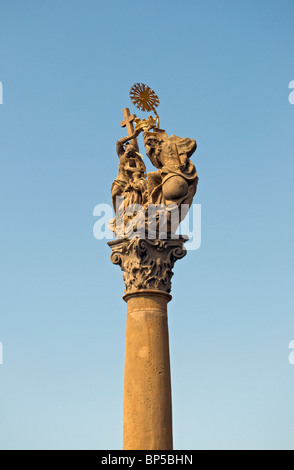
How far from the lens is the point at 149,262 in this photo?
14953mm

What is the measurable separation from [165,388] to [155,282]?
2218mm

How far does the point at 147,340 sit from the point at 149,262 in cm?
170

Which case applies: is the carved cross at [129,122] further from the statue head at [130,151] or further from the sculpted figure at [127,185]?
the statue head at [130,151]

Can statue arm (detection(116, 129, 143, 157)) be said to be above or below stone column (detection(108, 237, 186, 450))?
above

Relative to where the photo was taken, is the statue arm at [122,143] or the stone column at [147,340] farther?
the statue arm at [122,143]

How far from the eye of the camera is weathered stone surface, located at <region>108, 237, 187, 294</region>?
1484cm

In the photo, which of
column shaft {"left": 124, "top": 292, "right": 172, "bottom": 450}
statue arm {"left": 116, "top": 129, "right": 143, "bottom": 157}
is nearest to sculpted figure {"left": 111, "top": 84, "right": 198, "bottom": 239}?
statue arm {"left": 116, "top": 129, "right": 143, "bottom": 157}

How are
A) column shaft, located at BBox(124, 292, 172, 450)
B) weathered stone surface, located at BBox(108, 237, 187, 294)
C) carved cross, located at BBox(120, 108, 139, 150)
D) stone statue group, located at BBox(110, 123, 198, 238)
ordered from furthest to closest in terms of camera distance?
carved cross, located at BBox(120, 108, 139, 150) < stone statue group, located at BBox(110, 123, 198, 238) < weathered stone surface, located at BBox(108, 237, 187, 294) < column shaft, located at BBox(124, 292, 172, 450)

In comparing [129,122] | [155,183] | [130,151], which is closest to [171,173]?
[155,183]

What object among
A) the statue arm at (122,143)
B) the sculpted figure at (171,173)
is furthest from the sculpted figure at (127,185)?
the sculpted figure at (171,173)

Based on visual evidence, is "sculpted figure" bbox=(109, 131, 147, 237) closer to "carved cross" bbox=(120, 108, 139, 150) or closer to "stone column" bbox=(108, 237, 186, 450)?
"carved cross" bbox=(120, 108, 139, 150)

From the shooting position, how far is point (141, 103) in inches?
673

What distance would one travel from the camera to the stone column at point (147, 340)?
539 inches

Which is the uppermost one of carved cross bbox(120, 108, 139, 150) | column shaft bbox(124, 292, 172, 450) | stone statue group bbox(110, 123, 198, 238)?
carved cross bbox(120, 108, 139, 150)
